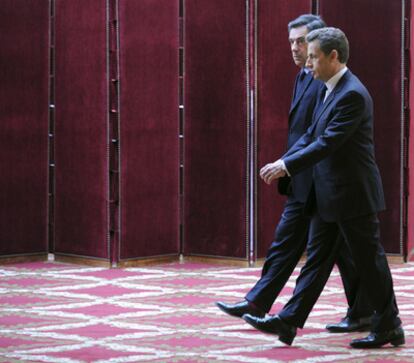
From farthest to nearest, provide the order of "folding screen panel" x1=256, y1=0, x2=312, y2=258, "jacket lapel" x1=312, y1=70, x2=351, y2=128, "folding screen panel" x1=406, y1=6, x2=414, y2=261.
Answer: "folding screen panel" x1=406, y1=6, x2=414, y2=261
"folding screen panel" x1=256, y1=0, x2=312, y2=258
"jacket lapel" x1=312, y1=70, x2=351, y2=128

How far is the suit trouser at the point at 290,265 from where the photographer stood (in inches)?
192

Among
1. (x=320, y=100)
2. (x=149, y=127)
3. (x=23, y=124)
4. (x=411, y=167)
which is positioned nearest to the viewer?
(x=320, y=100)

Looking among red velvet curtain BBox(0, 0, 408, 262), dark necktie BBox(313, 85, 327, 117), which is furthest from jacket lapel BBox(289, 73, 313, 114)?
red velvet curtain BBox(0, 0, 408, 262)

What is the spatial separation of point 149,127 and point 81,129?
459mm

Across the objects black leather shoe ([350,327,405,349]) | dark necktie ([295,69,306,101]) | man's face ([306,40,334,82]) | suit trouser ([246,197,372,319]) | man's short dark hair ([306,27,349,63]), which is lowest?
black leather shoe ([350,327,405,349])

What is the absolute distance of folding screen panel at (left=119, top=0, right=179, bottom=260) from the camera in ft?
24.0

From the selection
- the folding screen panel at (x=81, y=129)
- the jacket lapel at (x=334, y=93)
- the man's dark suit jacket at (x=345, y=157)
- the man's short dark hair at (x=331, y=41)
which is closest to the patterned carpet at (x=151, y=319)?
the folding screen panel at (x=81, y=129)

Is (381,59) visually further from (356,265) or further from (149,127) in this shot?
(356,265)

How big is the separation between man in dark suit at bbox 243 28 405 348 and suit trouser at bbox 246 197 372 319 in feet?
1.24

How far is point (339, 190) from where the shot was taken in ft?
14.2

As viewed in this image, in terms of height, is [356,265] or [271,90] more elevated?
[271,90]

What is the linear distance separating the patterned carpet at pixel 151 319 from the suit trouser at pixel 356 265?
0.15 meters

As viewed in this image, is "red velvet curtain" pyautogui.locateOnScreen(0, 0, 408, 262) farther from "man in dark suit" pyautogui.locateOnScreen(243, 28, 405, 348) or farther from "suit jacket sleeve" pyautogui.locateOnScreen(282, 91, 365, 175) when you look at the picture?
"suit jacket sleeve" pyautogui.locateOnScreen(282, 91, 365, 175)

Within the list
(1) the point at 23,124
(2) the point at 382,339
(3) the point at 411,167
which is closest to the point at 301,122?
(2) the point at 382,339
